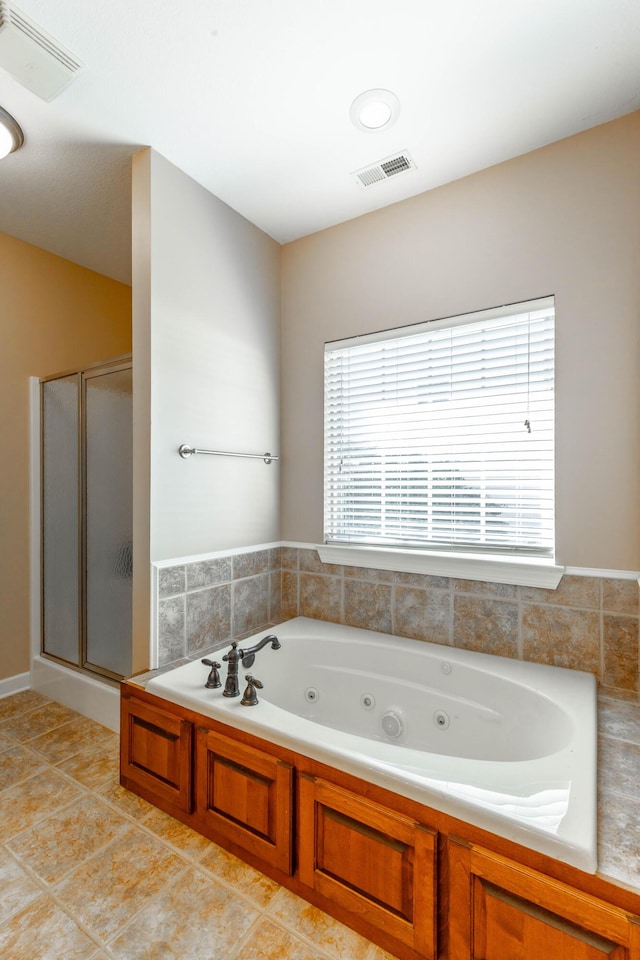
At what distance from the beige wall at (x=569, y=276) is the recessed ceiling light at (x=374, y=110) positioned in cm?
51

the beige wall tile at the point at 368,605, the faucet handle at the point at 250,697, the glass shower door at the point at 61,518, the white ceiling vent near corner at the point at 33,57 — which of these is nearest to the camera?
the white ceiling vent near corner at the point at 33,57

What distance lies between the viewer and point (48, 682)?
264 cm

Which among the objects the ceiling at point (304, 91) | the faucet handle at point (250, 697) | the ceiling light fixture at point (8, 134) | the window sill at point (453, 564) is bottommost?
the faucet handle at point (250, 697)

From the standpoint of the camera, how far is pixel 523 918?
1.01 m

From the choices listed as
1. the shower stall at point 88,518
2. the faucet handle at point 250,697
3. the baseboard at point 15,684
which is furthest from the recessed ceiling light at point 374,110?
the baseboard at point 15,684

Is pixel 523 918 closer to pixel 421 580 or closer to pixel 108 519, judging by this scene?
pixel 421 580

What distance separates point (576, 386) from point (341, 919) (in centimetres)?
195

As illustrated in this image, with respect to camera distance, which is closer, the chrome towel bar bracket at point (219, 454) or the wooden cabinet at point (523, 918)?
the wooden cabinet at point (523, 918)

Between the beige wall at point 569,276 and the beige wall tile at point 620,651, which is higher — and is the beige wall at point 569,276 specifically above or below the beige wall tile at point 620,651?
above

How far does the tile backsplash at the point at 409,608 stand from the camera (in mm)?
1785

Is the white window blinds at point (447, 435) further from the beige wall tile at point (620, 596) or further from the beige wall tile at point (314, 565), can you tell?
the beige wall tile at point (620, 596)

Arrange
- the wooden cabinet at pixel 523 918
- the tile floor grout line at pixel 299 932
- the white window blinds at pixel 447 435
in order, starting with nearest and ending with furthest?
the wooden cabinet at pixel 523 918 < the tile floor grout line at pixel 299 932 < the white window blinds at pixel 447 435

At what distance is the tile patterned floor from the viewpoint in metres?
1.22

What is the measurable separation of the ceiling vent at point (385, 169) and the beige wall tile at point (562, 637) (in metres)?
1.96
